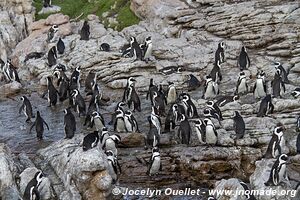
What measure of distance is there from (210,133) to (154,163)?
221cm

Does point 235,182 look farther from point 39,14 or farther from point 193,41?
point 39,14

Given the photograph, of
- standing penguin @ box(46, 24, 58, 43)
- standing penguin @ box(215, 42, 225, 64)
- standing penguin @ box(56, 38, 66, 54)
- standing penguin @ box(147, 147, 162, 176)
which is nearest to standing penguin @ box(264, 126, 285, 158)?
standing penguin @ box(147, 147, 162, 176)

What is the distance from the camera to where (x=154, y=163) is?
19828 mm

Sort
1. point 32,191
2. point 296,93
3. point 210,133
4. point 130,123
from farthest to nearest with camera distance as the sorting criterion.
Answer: point 296,93 → point 130,123 → point 210,133 → point 32,191

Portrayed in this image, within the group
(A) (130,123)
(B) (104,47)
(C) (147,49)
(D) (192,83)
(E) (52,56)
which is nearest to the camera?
(A) (130,123)

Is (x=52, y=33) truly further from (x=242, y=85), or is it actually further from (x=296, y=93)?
(x=296, y=93)

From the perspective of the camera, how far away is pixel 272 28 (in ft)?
98.9

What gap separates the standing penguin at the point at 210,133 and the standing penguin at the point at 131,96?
15.0ft

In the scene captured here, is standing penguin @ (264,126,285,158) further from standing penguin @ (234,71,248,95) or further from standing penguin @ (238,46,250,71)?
standing penguin @ (238,46,250,71)

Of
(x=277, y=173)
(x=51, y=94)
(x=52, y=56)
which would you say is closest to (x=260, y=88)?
(x=277, y=173)

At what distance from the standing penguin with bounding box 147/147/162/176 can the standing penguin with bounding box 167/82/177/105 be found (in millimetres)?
6255

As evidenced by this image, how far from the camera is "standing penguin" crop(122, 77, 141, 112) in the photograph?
24891 mm

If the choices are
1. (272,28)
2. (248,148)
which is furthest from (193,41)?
(248,148)

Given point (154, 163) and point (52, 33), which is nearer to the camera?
point (154, 163)
